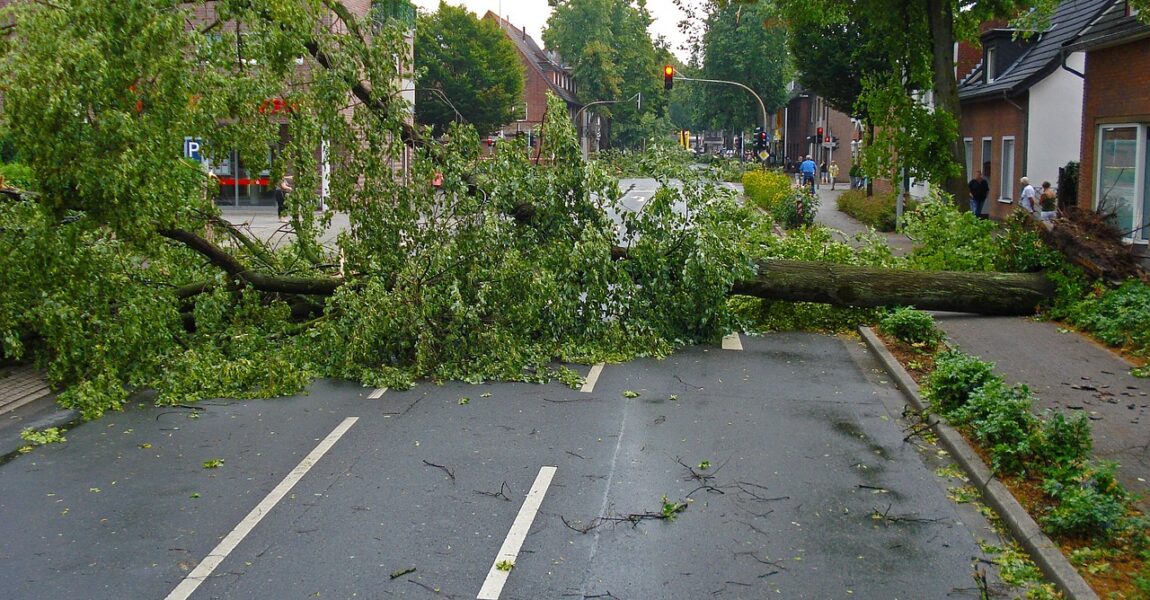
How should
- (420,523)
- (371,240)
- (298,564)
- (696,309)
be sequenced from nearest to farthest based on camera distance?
(298,564) < (420,523) < (371,240) < (696,309)

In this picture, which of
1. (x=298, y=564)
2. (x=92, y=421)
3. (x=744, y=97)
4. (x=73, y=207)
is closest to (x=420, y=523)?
(x=298, y=564)

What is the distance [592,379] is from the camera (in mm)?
11641

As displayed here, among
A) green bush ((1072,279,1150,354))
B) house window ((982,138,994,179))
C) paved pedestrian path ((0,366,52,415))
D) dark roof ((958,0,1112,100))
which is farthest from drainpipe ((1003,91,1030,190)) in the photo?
paved pedestrian path ((0,366,52,415))

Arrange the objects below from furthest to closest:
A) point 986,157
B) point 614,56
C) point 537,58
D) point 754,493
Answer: point 537,58
point 614,56
point 986,157
point 754,493

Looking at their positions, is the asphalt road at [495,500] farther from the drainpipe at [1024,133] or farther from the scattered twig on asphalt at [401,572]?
the drainpipe at [1024,133]

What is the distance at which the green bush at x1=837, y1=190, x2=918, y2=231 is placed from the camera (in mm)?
31266

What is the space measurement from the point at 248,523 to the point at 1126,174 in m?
18.0

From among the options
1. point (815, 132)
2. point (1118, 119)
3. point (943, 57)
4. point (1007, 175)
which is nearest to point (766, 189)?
point (1007, 175)

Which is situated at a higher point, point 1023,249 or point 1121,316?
point 1023,249

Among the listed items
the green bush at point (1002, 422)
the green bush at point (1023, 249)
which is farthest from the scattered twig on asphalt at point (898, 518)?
the green bush at point (1023, 249)

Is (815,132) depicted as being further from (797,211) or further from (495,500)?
(495,500)

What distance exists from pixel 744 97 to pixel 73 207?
7606 centimetres

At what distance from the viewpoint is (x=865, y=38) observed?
34.5 meters

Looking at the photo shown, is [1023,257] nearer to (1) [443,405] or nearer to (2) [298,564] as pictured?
(1) [443,405]
